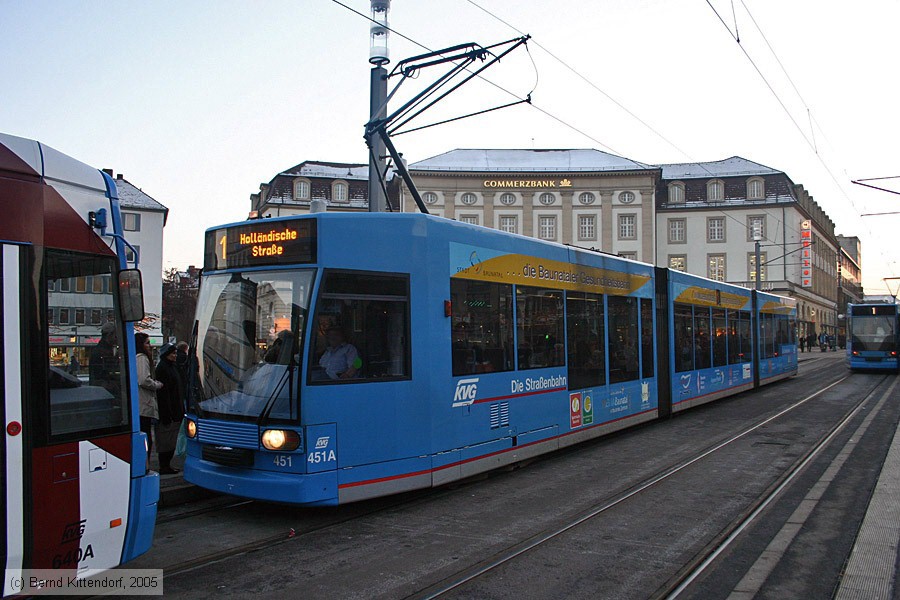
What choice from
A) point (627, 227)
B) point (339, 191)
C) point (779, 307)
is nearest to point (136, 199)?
point (339, 191)

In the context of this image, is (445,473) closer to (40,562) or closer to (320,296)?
(320,296)

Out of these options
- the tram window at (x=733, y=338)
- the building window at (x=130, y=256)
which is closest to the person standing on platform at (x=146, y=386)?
the building window at (x=130, y=256)

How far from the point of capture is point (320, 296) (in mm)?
6781

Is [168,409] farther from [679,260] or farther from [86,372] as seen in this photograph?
[679,260]

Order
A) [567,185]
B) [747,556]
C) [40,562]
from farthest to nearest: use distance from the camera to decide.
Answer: [567,185] < [747,556] < [40,562]

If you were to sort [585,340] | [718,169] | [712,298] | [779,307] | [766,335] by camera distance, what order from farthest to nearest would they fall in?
[718,169], [779,307], [766,335], [712,298], [585,340]

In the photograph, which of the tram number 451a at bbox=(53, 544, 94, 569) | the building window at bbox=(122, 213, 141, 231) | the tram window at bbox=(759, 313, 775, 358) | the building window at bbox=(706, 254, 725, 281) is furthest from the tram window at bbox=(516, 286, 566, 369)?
the building window at bbox=(706, 254, 725, 281)

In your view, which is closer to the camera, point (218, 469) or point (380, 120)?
point (218, 469)

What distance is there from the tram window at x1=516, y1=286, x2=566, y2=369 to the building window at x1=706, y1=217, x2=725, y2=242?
6565 centimetres

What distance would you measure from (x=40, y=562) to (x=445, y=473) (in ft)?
14.0

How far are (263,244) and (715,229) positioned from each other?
7002cm

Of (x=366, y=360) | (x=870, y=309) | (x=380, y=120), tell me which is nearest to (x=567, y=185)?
(x=870, y=309)

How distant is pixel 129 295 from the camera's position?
484cm

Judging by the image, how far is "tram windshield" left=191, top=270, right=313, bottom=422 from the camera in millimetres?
6695
